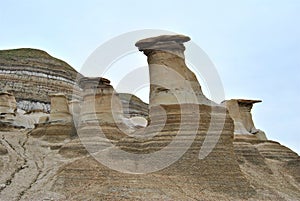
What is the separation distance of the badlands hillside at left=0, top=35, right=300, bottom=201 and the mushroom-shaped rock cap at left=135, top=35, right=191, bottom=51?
0.05 meters

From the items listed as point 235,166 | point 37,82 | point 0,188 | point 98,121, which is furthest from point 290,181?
point 37,82

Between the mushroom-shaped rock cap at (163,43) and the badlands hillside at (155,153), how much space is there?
5 cm

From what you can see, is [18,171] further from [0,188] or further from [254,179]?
[254,179]

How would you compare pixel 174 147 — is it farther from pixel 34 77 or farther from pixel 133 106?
pixel 133 106

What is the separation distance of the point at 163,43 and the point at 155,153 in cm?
585

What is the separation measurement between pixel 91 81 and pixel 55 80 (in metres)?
38.9

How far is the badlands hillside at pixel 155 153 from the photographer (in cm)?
1789

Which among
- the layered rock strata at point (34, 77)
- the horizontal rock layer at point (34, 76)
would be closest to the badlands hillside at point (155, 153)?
the layered rock strata at point (34, 77)

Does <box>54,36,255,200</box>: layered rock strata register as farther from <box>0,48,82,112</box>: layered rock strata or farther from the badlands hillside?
<box>0,48,82,112</box>: layered rock strata

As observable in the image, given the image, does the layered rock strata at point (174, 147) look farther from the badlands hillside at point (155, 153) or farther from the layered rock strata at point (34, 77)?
the layered rock strata at point (34, 77)

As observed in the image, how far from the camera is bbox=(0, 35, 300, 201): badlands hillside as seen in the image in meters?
17.9

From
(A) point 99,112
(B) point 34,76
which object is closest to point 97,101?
(A) point 99,112

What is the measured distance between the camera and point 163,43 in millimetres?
23375

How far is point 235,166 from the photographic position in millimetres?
20922
